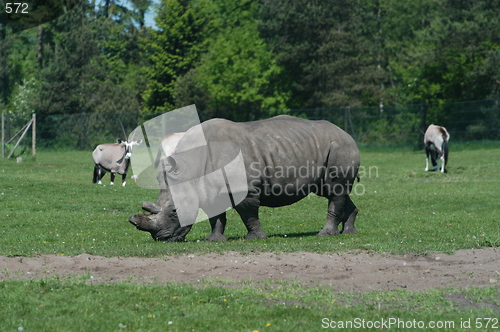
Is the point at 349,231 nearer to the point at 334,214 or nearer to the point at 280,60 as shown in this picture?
the point at 334,214

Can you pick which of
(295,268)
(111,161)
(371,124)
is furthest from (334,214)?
(371,124)

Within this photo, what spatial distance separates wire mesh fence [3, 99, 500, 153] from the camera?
132ft

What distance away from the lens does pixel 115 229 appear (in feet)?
47.8

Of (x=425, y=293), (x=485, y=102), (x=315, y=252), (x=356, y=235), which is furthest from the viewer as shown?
(x=485, y=102)

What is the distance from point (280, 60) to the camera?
181 ft

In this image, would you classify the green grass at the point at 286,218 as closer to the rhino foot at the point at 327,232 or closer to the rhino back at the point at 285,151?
the rhino foot at the point at 327,232

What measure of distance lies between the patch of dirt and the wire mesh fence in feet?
101

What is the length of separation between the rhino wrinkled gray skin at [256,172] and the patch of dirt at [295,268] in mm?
1501

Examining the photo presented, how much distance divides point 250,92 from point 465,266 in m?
46.6

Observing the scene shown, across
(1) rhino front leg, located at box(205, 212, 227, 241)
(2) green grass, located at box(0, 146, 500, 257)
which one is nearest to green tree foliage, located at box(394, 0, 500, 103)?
(2) green grass, located at box(0, 146, 500, 257)

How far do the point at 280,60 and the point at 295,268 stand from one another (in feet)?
152

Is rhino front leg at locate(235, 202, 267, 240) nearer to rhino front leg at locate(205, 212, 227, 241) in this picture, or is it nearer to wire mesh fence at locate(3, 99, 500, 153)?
rhino front leg at locate(205, 212, 227, 241)

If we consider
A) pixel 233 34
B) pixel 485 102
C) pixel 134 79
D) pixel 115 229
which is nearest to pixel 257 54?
pixel 233 34

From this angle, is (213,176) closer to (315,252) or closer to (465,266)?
(315,252)
